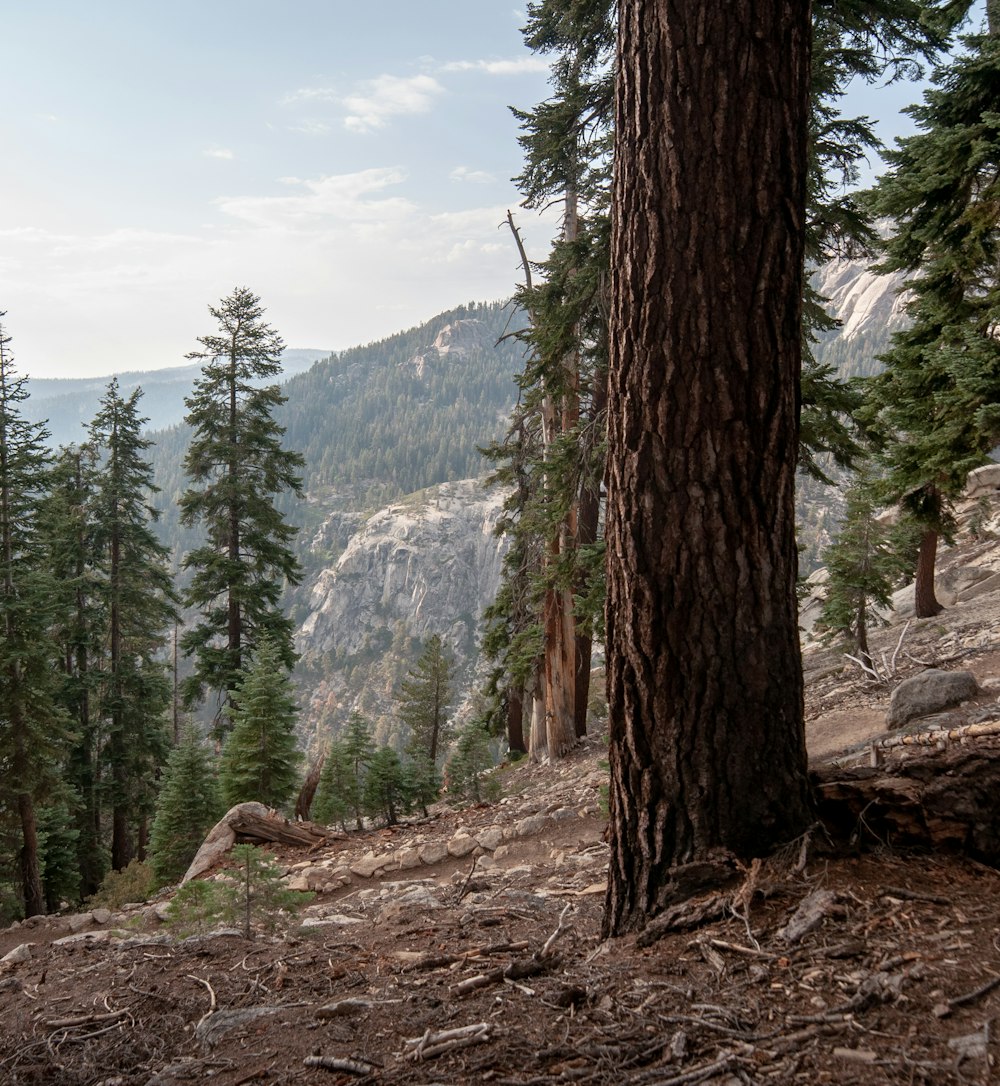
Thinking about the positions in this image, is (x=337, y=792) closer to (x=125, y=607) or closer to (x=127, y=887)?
(x=127, y=887)

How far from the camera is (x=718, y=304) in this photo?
8.03ft

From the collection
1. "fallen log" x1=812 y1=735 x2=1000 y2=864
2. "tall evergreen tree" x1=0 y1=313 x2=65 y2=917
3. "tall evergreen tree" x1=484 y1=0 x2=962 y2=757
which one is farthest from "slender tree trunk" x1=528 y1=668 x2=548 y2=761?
"fallen log" x1=812 y1=735 x2=1000 y2=864

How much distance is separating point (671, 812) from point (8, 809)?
14.8 meters

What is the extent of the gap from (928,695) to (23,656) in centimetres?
1388

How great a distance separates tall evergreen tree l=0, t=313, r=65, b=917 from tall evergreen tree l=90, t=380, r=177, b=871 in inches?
165

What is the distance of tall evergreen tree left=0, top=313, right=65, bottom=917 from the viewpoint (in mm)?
12898

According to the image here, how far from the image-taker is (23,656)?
12.9 m

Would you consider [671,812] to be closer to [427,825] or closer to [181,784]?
[427,825]

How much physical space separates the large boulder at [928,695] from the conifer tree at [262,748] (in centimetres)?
821

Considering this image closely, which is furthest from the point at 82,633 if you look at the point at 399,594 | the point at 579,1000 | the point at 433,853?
the point at 399,594

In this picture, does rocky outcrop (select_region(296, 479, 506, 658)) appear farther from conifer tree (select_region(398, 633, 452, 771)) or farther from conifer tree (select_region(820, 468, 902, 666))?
conifer tree (select_region(820, 468, 902, 666))

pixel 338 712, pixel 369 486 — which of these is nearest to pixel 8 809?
pixel 338 712

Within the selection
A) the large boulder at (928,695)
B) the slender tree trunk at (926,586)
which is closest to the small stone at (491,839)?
the large boulder at (928,695)

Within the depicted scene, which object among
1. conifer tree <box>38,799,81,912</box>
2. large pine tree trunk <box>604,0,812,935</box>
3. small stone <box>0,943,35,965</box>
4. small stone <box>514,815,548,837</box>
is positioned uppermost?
large pine tree trunk <box>604,0,812,935</box>
